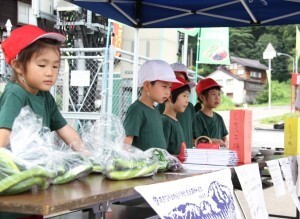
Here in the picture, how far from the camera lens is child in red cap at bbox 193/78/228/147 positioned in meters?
4.29

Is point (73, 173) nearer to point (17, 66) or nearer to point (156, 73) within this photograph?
point (17, 66)

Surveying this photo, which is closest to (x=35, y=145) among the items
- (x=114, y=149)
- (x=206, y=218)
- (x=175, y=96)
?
(x=114, y=149)

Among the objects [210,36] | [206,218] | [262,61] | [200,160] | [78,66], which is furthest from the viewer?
[262,61]

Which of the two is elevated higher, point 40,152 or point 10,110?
point 10,110

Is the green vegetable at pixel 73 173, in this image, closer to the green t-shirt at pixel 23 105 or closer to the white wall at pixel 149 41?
the green t-shirt at pixel 23 105

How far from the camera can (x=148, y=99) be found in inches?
120

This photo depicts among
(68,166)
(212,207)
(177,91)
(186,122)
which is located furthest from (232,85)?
(68,166)

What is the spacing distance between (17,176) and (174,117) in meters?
2.17

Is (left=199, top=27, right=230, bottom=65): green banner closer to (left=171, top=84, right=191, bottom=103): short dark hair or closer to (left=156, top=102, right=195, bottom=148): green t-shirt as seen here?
(left=156, top=102, right=195, bottom=148): green t-shirt

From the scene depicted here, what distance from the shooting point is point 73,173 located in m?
1.66

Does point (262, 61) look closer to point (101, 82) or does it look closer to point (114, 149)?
point (101, 82)

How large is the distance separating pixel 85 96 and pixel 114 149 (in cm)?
426

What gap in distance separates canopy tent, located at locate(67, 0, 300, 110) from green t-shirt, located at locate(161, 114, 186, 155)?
1.71 meters

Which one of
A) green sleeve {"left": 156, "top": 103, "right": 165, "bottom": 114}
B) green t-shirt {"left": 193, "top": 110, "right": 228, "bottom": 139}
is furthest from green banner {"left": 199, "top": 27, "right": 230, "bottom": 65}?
green sleeve {"left": 156, "top": 103, "right": 165, "bottom": 114}
